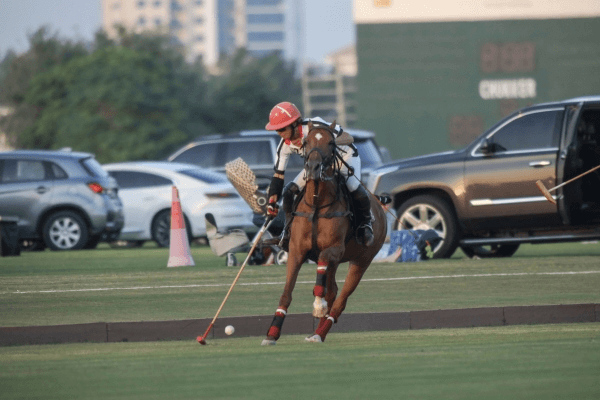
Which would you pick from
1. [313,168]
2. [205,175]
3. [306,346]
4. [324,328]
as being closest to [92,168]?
[205,175]

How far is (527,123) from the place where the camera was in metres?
17.5

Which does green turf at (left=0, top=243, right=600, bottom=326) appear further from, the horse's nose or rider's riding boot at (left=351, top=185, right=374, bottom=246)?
the horse's nose

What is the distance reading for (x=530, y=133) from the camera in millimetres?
17438

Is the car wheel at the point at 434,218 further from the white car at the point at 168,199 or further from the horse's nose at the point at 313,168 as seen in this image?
the horse's nose at the point at 313,168

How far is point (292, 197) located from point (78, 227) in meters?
12.6

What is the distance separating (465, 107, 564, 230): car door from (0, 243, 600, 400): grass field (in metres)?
0.78

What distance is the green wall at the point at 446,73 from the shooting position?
36.9m

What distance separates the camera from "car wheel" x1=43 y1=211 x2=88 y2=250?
21969 mm

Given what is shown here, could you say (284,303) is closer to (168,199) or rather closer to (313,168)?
(313,168)

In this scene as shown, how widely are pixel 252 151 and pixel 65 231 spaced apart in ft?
14.9

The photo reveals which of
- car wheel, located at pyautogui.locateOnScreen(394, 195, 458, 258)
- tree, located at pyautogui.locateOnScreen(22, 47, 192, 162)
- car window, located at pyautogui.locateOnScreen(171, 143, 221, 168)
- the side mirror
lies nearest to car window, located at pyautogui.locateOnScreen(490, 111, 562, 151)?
the side mirror

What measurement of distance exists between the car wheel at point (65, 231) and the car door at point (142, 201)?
1455 millimetres

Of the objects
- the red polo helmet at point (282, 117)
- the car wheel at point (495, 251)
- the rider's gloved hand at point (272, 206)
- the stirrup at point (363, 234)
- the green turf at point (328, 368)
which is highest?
the red polo helmet at point (282, 117)

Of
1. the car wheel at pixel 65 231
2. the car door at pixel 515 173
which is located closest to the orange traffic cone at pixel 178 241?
the car door at pixel 515 173
